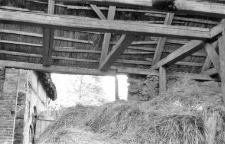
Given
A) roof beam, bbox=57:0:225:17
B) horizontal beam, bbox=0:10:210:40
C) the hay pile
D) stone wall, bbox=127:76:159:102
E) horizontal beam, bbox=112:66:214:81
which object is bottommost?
the hay pile

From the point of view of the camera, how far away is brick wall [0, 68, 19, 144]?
21.2ft

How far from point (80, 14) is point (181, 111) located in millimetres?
2938

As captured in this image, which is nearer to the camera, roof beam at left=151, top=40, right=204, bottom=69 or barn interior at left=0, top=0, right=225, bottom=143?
roof beam at left=151, top=40, right=204, bottom=69

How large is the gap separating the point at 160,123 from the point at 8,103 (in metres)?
3.84

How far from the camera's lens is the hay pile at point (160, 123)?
3.75m

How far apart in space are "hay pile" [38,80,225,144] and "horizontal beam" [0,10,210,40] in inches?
37.3

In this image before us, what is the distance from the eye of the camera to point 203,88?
4.88 metres

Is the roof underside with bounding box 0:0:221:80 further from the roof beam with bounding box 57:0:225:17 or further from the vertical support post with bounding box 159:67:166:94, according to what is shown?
the roof beam with bounding box 57:0:225:17

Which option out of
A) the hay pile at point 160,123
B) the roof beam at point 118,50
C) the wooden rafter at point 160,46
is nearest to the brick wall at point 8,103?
the roof beam at point 118,50

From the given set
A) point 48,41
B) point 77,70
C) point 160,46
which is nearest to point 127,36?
point 48,41

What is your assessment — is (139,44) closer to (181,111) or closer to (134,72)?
(134,72)

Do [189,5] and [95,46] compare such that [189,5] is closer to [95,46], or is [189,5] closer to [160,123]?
[160,123]

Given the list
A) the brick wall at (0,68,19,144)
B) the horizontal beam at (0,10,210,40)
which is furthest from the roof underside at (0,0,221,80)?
the horizontal beam at (0,10,210,40)

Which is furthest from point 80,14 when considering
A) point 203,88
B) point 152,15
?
point 203,88
